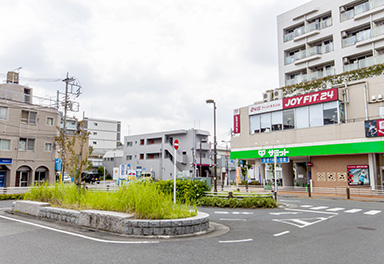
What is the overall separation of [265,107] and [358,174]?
37.9 ft

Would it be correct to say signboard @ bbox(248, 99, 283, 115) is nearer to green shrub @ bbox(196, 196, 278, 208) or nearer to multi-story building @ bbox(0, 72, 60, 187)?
green shrub @ bbox(196, 196, 278, 208)

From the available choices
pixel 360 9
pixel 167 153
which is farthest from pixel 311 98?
pixel 167 153

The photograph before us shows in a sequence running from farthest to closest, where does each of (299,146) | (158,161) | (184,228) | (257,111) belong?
1. (158,161)
2. (257,111)
3. (299,146)
4. (184,228)

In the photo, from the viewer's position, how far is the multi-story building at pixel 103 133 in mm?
85812

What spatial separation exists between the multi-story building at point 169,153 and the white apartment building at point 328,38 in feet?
75.4

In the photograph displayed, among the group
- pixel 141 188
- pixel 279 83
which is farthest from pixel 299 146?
pixel 141 188

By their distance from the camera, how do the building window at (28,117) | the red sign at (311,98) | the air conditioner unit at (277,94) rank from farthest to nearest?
the air conditioner unit at (277,94), the building window at (28,117), the red sign at (311,98)

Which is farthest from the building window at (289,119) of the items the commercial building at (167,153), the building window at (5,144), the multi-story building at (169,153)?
the building window at (5,144)

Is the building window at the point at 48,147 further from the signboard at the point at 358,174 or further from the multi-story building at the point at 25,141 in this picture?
the signboard at the point at 358,174

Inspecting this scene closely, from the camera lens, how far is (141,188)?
981 centimetres

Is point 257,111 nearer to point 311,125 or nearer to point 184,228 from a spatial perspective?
point 311,125

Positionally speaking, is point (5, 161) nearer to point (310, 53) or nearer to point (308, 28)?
point (310, 53)

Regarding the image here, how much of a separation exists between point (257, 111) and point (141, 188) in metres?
26.8

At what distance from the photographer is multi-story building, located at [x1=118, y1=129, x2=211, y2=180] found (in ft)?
192
